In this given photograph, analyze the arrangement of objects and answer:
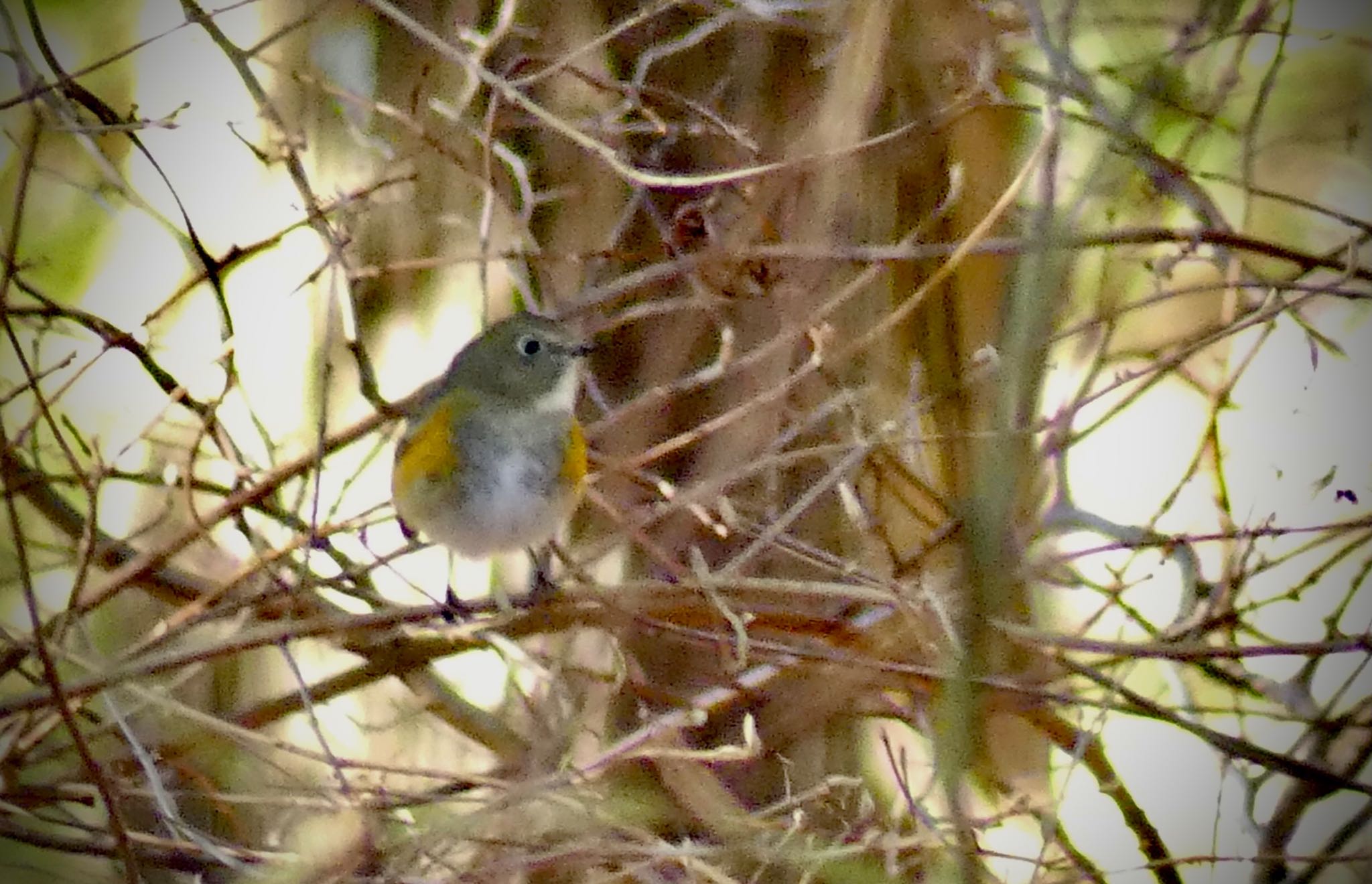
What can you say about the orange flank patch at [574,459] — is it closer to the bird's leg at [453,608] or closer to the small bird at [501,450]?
the small bird at [501,450]

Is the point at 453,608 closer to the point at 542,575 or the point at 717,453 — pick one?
the point at 542,575

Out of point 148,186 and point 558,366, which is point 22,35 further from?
point 558,366

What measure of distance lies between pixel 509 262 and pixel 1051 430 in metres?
0.45

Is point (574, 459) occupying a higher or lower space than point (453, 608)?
higher

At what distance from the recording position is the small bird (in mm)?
729

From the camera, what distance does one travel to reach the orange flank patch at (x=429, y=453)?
725 mm

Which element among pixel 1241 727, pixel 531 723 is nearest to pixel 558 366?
pixel 531 723

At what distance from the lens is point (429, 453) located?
2.39 ft

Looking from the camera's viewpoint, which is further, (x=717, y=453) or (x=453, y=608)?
(x=717, y=453)

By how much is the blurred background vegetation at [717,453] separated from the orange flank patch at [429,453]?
61 millimetres

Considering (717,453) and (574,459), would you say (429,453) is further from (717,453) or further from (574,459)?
(717,453)

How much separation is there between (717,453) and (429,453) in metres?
0.24

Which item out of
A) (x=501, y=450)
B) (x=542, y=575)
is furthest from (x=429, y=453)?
(x=542, y=575)

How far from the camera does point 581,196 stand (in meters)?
0.92
